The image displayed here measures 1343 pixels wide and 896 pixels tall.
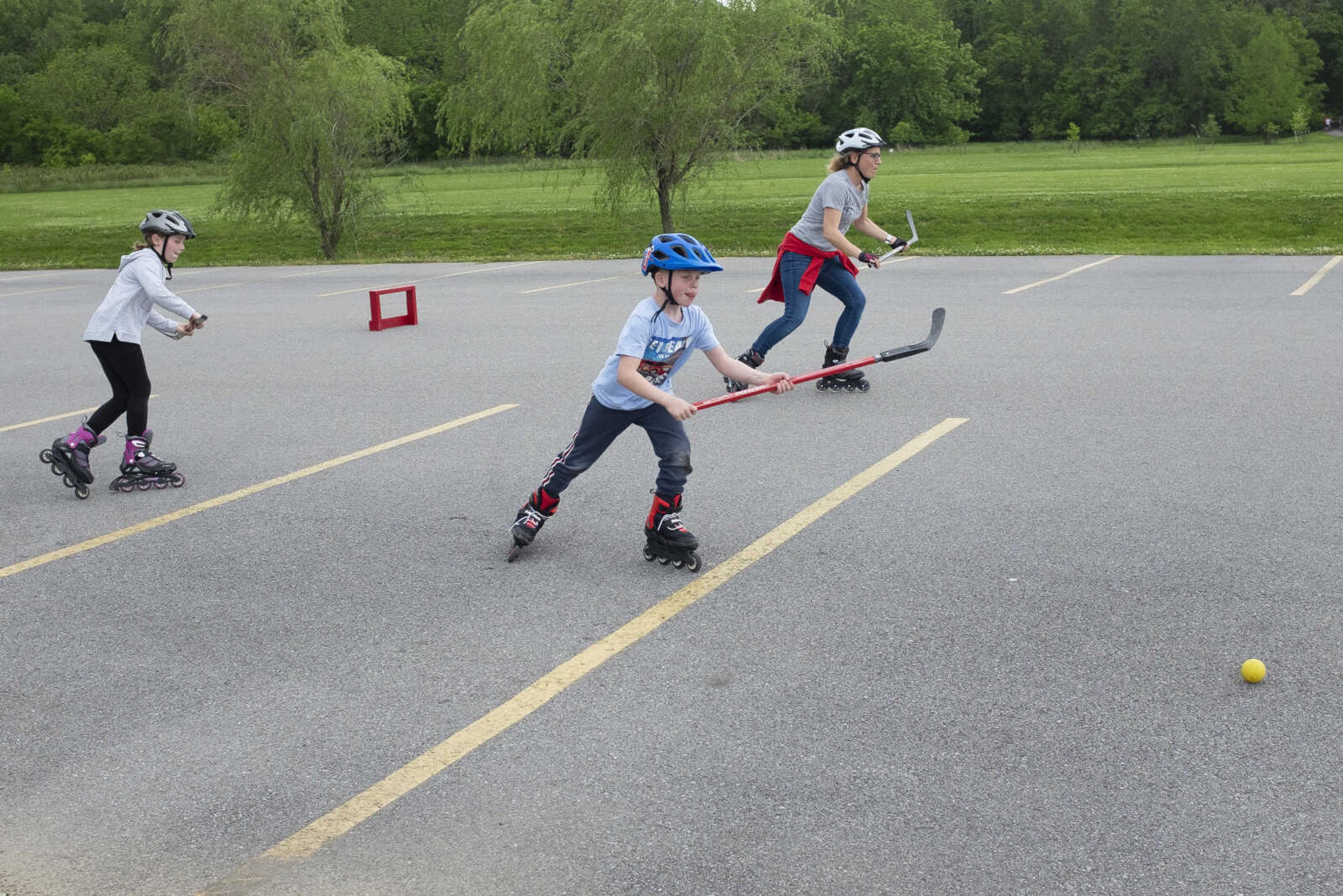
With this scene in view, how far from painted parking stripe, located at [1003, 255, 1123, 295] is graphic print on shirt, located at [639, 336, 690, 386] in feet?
37.8

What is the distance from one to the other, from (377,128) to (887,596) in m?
25.5

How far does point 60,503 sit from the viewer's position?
7.53 metres

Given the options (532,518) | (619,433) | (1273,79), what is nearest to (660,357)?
(619,433)

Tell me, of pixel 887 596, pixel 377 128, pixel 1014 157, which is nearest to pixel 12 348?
pixel 887 596

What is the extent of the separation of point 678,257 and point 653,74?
21736 mm

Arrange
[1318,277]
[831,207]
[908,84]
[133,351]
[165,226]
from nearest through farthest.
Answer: [165,226] → [133,351] → [831,207] → [1318,277] → [908,84]

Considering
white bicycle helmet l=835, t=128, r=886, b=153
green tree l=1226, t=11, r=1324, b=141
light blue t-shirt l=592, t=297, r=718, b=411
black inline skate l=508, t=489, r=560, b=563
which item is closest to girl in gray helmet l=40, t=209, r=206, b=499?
black inline skate l=508, t=489, r=560, b=563

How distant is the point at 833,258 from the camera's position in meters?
10.1

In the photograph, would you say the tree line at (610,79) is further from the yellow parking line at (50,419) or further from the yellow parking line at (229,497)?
the yellow parking line at (229,497)

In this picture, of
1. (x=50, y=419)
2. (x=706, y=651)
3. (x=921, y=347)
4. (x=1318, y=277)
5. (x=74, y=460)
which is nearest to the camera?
(x=706, y=651)

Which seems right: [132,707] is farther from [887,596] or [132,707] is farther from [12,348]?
[12,348]

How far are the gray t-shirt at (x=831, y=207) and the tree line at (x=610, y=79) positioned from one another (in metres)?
17.1

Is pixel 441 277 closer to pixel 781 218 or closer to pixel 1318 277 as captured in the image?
pixel 781 218

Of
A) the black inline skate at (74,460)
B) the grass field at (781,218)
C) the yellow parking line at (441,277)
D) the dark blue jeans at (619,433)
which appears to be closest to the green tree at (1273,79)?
the grass field at (781,218)
